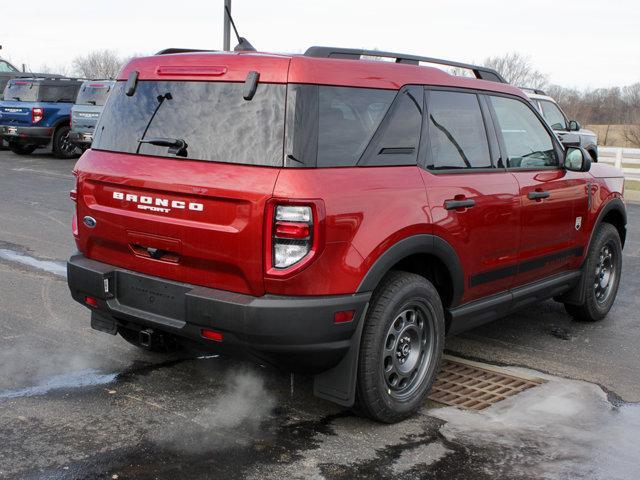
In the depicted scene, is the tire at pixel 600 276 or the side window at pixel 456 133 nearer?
the side window at pixel 456 133

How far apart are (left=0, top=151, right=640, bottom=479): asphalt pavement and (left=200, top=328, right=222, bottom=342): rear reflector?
0.52 metres

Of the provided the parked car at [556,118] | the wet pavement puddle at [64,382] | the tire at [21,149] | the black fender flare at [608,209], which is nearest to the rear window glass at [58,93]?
the tire at [21,149]

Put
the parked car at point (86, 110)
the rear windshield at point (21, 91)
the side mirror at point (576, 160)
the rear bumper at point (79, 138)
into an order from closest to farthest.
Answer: the side mirror at point (576, 160) < the parked car at point (86, 110) < the rear bumper at point (79, 138) < the rear windshield at point (21, 91)

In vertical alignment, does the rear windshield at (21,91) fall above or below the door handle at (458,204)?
above

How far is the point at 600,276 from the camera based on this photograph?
6281 millimetres

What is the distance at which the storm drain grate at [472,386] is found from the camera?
4443 mm

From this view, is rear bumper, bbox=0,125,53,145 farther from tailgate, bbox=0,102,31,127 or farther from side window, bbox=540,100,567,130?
side window, bbox=540,100,567,130

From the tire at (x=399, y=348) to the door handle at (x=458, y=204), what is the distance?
0.43m

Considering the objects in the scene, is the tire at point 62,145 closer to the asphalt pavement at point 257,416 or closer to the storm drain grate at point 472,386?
the asphalt pavement at point 257,416

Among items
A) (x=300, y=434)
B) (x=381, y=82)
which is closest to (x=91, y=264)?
(x=300, y=434)

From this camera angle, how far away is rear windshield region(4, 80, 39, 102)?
20.1m

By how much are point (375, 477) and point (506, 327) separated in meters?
2.93

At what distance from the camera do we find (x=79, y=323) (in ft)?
18.7

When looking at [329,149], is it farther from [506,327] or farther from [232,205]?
[506,327]
